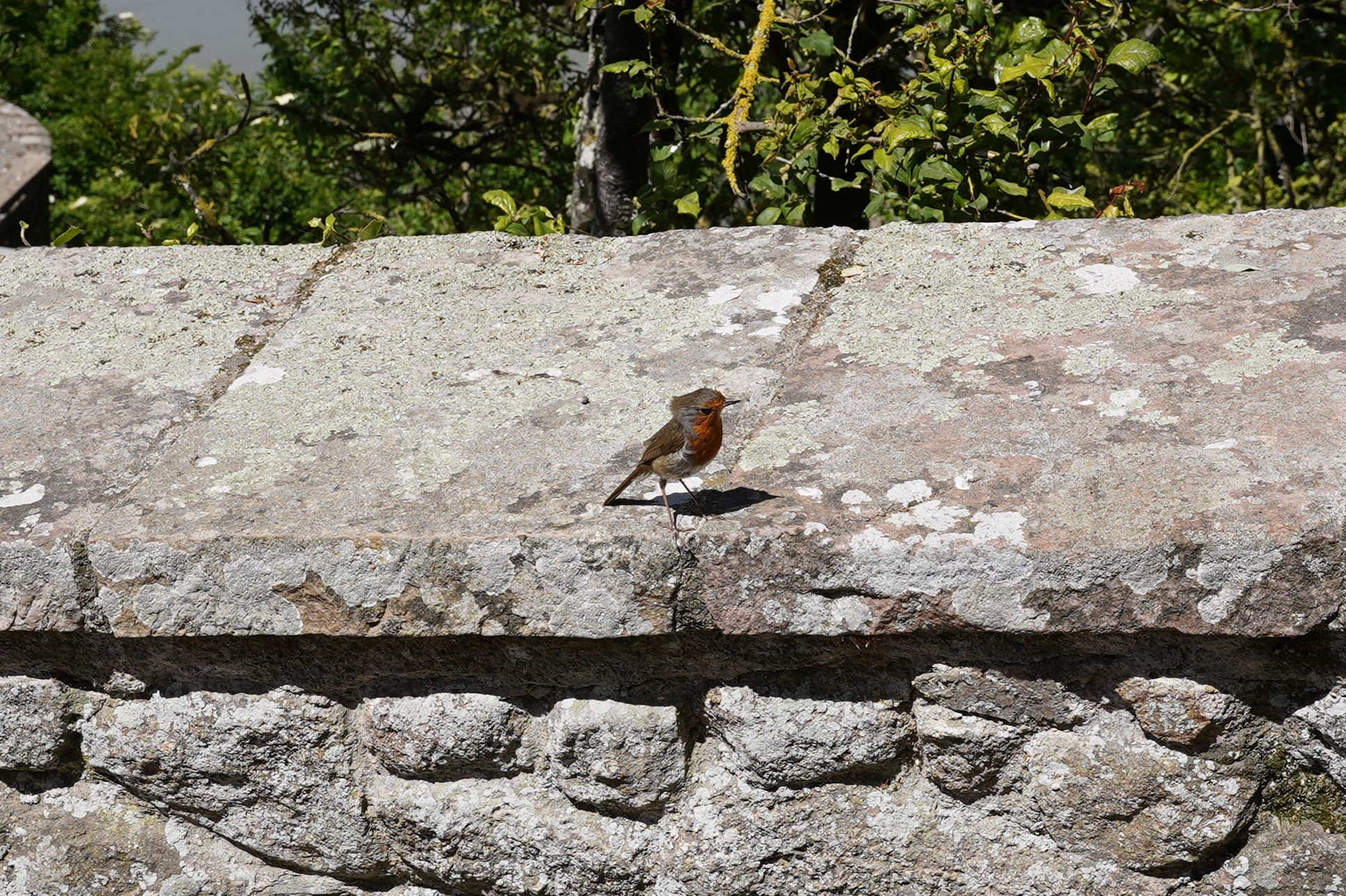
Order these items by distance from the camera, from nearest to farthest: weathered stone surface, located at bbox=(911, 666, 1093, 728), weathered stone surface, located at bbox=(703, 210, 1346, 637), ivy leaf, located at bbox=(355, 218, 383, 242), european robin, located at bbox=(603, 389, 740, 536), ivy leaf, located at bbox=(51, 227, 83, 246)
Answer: weathered stone surface, located at bbox=(703, 210, 1346, 637) → weathered stone surface, located at bbox=(911, 666, 1093, 728) → european robin, located at bbox=(603, 389, 740, 536) → ivy leaf, located at bbox=(355, 218, 383, 242) → ivy leaf, located at bbox=(51, 227, 83, 246)

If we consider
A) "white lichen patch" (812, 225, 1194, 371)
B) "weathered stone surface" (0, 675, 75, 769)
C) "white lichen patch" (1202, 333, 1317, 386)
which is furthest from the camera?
"white lichen patch" (812, 225, 1194, 371)

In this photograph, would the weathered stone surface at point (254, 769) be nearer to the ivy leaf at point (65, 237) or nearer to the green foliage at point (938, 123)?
the ivy leaf at point (65, 237)

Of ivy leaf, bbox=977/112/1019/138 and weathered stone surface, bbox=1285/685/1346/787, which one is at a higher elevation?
ivy leaf, bbox=977/112/1019/138

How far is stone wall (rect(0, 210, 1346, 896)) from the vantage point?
1552mm

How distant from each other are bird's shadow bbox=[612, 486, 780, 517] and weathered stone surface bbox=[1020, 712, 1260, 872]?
0.48m

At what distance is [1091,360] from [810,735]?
727 millimetres

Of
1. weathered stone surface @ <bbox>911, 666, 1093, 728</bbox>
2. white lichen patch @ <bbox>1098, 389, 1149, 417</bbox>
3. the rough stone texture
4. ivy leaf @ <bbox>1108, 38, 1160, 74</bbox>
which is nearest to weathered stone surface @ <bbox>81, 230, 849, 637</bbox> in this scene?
the rough stone texture

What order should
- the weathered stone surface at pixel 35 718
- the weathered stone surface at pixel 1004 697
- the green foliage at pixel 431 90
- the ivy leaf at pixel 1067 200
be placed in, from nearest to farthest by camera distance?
the weathered stone surface at pixel 1004 697
the weathered stone surface at pixel 35 718
the ivy leaf at pixel 1067 200
the green foliage at pixel 431 90

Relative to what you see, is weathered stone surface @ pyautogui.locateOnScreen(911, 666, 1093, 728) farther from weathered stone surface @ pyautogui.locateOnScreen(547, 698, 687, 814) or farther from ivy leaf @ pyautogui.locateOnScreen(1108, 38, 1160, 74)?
ivy leaf @ pyautogui.locateOnScreen(1108, 38, 1160, 74)

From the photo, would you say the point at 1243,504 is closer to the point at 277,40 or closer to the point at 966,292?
the point at 966,292

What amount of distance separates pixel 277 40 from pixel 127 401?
5.13m

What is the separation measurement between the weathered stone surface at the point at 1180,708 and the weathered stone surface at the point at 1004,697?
69mm

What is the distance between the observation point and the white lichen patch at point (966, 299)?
201cm

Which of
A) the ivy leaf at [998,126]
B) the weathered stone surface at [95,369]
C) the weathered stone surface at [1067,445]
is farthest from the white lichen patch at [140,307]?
the ivy leaf at [998,126]
